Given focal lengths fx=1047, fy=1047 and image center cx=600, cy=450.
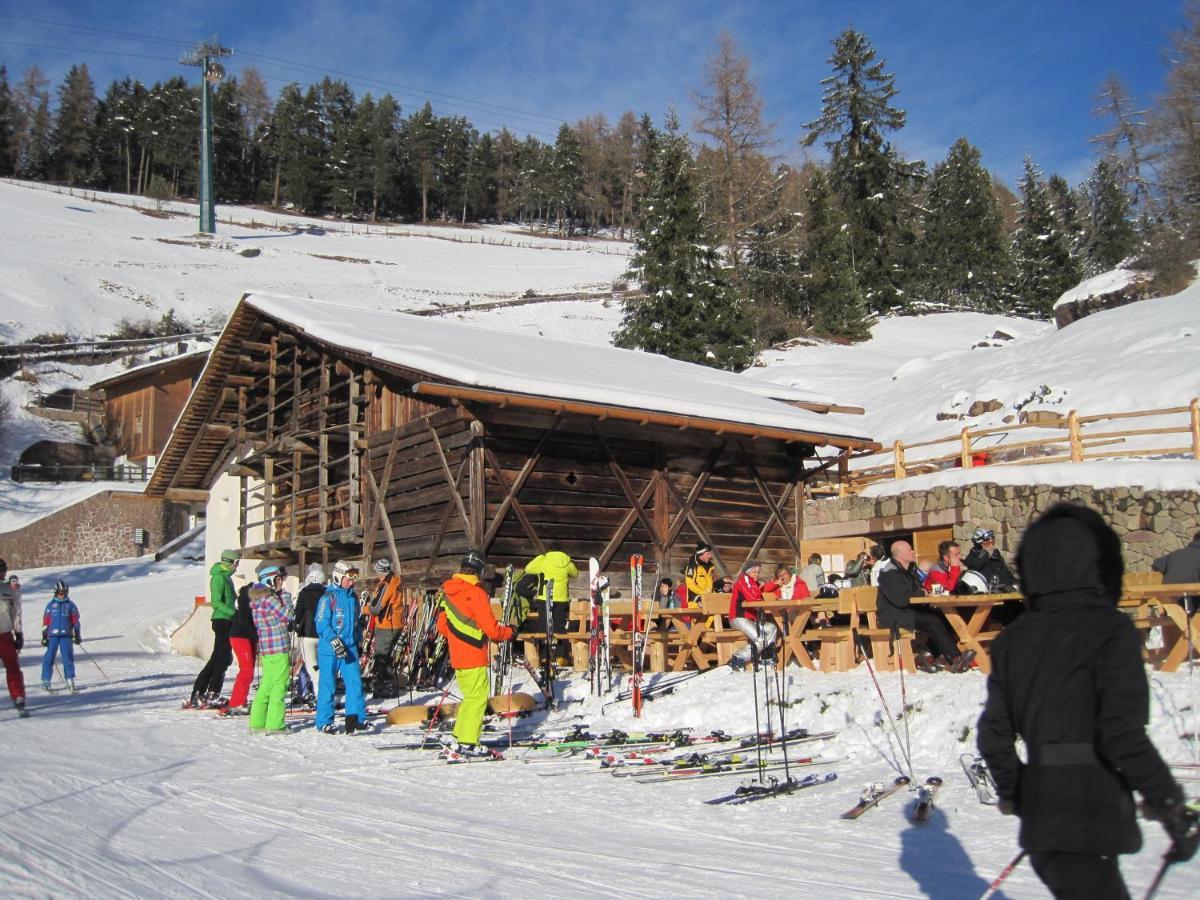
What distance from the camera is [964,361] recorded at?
116ft

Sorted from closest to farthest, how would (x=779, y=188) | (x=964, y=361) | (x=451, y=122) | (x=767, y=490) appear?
(x=767, y=490), (x=964, y=361), (x=779, y=188), (x=451, y=122)

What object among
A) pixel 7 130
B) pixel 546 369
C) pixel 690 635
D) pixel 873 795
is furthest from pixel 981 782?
pixel 7 130

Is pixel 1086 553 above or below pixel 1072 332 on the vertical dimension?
below

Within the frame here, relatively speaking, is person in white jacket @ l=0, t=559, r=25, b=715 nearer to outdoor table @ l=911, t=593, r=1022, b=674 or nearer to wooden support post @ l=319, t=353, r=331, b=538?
wooden support post @ l=319, t=353, r=331, b=538

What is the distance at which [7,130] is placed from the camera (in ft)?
321

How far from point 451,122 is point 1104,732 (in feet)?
381

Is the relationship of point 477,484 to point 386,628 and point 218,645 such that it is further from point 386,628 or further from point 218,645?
point 218,645

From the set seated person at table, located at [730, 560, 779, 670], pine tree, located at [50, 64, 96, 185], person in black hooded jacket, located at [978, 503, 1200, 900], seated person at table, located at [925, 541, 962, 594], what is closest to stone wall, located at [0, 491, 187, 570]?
seated person at table, located at [730, 560, 779, 670]

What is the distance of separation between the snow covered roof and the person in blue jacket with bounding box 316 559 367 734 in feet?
15.6

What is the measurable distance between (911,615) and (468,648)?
3.84m

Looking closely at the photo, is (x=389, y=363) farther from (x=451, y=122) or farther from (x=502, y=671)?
(x=451, y=122)

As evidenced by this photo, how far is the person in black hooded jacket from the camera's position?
318 centimetres

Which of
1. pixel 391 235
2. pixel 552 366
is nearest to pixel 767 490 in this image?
pixel 552 366

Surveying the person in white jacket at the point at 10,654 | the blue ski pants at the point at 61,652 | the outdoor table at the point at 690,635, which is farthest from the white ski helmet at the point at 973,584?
the blue ski pants at the point at 61,652
